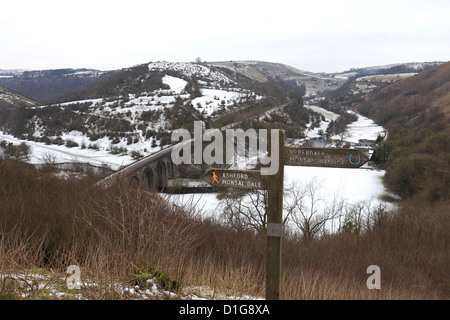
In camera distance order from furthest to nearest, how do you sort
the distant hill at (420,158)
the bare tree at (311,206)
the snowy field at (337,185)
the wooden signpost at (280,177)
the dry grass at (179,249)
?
the snowy field at (337,185) → the distant hill at (420,158) → the bare tree at (311,206) → the dry grass at (179,249) → the wooden signpost at (280,177)

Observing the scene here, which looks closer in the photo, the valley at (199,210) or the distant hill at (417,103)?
the valley at (199,210)

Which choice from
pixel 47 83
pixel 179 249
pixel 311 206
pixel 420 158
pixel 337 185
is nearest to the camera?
pixel 179 249

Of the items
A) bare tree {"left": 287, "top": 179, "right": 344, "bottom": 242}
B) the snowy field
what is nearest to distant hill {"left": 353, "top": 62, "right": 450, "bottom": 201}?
the snowy field

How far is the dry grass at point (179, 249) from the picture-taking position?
15.8 ft

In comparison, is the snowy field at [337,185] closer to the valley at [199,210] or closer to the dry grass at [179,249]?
the valley at [199,210]

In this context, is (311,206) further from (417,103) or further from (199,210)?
(417,103)

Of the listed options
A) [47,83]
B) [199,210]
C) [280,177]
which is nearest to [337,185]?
[199,210]

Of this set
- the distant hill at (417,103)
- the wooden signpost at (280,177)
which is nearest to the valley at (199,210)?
the wooden signpost at (280,177)

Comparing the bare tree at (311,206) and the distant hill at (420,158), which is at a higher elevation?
the distant hill at (420,158)

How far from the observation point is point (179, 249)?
17.6ft

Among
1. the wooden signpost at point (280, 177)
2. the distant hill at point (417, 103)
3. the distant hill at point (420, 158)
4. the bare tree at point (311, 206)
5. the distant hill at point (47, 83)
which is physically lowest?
the bare tree at point (311, 206)

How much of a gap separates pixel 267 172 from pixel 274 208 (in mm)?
448
